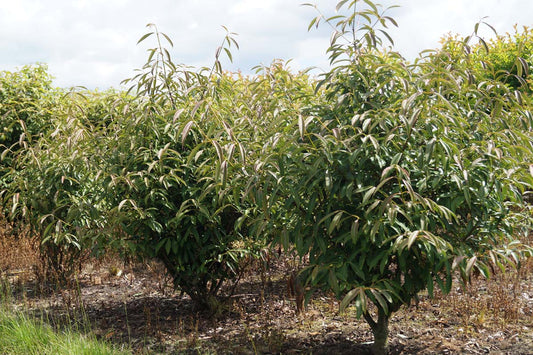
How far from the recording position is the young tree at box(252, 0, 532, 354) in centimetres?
282

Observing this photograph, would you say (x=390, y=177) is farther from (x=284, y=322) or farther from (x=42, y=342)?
(x=42, y=342)

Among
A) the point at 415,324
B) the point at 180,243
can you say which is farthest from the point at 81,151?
the point at 415,324

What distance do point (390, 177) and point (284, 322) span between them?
207 centimetres

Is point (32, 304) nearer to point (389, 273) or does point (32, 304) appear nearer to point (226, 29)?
point (226, 29)

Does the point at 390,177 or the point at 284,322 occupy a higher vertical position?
the point at 390,177

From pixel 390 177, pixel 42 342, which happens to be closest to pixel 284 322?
pixel 42 342

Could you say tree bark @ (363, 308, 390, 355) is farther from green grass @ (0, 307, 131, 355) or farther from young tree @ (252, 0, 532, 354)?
green grass @ (0, 307, 131, 355)

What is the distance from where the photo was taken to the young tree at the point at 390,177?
2820mm

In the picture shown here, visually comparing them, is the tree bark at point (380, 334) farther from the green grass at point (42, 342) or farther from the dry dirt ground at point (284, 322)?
the green grass at point (42, 342)

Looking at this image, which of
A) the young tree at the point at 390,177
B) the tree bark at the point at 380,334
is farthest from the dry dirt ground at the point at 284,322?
the young tree at the point at 390,177

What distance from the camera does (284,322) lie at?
437 centimetres

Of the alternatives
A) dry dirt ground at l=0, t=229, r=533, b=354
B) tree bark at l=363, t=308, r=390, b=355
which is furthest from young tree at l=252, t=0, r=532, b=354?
dry dirt ground at l=0, t=229, r=533, b=354

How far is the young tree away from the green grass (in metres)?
1.42

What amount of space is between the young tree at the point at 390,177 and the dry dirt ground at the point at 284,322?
462 mm
